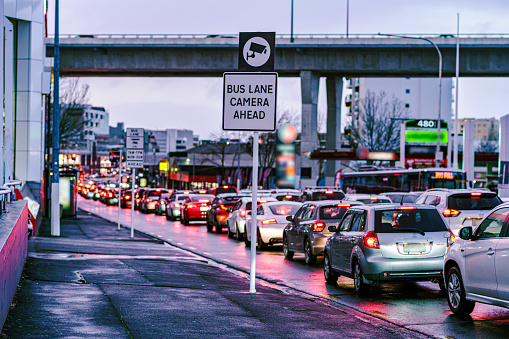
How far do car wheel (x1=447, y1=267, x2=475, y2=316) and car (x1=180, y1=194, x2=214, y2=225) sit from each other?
97.9 feet

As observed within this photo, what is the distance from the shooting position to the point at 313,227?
743 inches

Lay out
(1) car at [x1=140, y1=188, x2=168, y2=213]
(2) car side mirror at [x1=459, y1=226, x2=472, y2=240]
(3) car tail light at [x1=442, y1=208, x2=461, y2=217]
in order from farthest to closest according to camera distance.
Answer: (1) car at [x1=140, y1=188, x2=168, y2=213] → (3) car tail light at [x1=442, y1=208, x2=461, y2=217] → (2) car side mirror at [x1=459, y1=226, x2=472, y2=240]

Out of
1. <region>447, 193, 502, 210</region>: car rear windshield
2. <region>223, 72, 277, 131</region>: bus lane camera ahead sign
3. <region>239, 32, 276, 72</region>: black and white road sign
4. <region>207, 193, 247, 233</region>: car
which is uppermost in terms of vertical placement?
<region>239, 32, 276, 72</region>: black and white road sign

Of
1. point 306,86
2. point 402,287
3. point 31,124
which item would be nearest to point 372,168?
point 306,86

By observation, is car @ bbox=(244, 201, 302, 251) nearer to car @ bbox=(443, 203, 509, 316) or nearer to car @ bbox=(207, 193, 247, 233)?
car @ bbox=(207, 193, 247, 233)

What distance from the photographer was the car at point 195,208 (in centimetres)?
4075

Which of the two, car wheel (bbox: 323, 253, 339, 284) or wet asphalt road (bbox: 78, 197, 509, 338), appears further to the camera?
car wheel (bbox: 323, 253, 339, 284)

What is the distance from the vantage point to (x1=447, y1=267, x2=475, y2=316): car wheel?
35.9 ft

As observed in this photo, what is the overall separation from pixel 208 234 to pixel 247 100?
20910 mm

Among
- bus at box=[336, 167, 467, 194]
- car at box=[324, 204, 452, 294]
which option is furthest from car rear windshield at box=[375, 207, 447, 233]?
bus at box=[336, 167, 467, 194]

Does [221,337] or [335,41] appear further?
[335,41]

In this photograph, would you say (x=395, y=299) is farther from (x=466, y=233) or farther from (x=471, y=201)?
(x=471, y=201)

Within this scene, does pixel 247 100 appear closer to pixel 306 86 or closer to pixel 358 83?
pixel 306 86

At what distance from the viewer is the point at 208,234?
3247 cm
